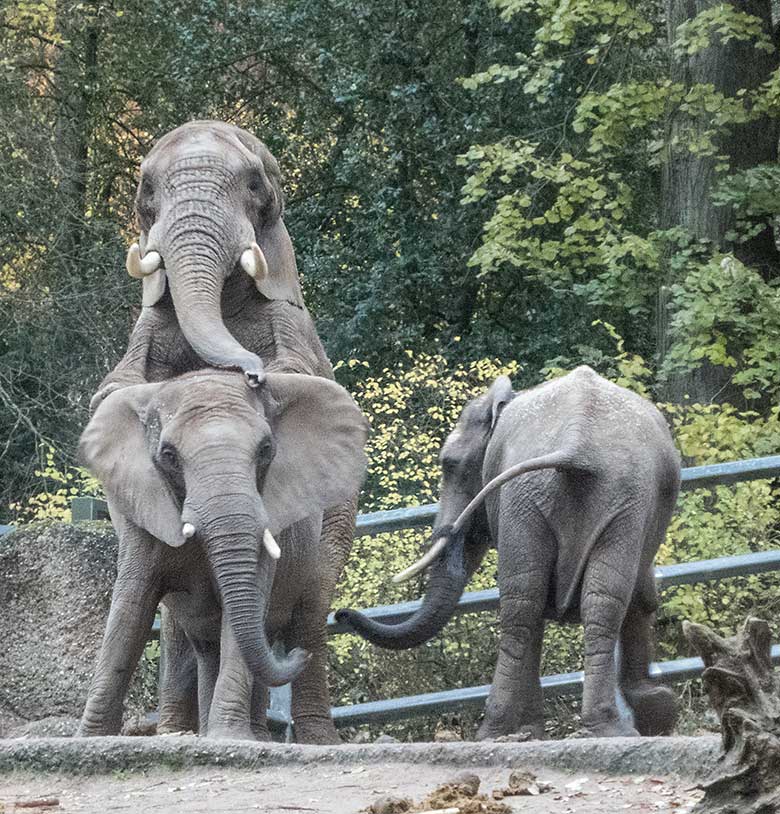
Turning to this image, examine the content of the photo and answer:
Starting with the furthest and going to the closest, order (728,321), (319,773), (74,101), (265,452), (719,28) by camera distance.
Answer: (74,101) → (719,28) → (728,321) → (265,452) → (319,773)

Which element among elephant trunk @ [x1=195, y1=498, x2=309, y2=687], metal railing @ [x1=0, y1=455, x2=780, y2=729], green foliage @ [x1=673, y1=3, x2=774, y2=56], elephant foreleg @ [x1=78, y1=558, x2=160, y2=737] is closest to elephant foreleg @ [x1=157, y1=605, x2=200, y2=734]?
metal railing @ [x1=0, y1=455, x2=780, y2=729]

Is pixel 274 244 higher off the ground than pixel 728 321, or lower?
lower

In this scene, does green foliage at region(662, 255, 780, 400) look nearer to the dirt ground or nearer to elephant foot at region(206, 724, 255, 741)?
elephant foot at region(206, 724, 255, 741)

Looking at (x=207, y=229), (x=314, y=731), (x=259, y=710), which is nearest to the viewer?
(x=259, y=710)

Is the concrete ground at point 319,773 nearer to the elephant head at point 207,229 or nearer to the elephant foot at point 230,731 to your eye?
the elephant foot at point 230,731

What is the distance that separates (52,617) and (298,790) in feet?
14.6

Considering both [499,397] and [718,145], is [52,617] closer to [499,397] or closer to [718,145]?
[499,397]

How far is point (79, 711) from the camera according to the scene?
1052 cm

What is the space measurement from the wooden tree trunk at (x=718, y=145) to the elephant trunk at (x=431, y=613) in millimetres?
8934

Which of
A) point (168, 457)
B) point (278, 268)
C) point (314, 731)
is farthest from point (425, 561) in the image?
point (278, 268)

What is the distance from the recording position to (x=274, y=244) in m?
9.99

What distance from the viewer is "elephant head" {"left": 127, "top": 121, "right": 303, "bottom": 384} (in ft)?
30.0

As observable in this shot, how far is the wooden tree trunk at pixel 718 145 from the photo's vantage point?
59.1ft

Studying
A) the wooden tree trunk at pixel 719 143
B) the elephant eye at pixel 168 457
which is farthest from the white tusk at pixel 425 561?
the wooden tree trunk at pixel 719 143
